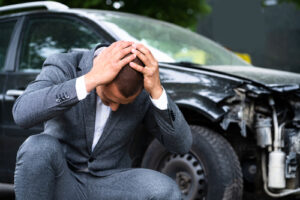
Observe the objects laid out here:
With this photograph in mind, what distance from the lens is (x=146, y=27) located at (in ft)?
14.2

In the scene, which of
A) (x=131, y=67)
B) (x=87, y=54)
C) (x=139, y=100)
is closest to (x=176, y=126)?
(x=139, y=100)

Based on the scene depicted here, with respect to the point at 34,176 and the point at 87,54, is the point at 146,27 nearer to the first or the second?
the point at 87,54

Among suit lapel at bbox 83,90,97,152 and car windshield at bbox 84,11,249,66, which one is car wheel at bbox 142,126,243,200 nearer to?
car windshield at bbox 84,11,249,66

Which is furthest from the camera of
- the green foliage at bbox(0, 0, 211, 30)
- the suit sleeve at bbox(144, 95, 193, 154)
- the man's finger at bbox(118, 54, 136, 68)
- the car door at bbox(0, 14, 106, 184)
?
the green foliage at bbox(0, 0, 211, 30)

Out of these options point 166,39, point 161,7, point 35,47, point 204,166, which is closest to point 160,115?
point 204,166

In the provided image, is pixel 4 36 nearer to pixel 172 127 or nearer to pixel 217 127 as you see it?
pixel 217 127

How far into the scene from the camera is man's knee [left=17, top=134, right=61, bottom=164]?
2316 mm

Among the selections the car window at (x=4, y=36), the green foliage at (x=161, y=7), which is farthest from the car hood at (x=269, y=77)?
the green foliage at (x=161, y=7)

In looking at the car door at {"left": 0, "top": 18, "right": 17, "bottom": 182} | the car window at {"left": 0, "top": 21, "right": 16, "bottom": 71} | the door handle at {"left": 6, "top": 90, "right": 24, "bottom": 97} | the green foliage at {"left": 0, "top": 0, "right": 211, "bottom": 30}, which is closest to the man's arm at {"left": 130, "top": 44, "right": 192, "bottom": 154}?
the door handle at {"left": 6, "top": 90, "right": 24, "bottom": 97}

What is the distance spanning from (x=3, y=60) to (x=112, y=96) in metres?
2.44

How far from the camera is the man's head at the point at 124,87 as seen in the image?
88.4 inches

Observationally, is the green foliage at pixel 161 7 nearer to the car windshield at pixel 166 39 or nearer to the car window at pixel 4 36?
the car window at pixel 4 36

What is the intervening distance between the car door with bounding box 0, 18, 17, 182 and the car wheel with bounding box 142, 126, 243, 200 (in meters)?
1.22

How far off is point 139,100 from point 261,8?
14601 millimetres
